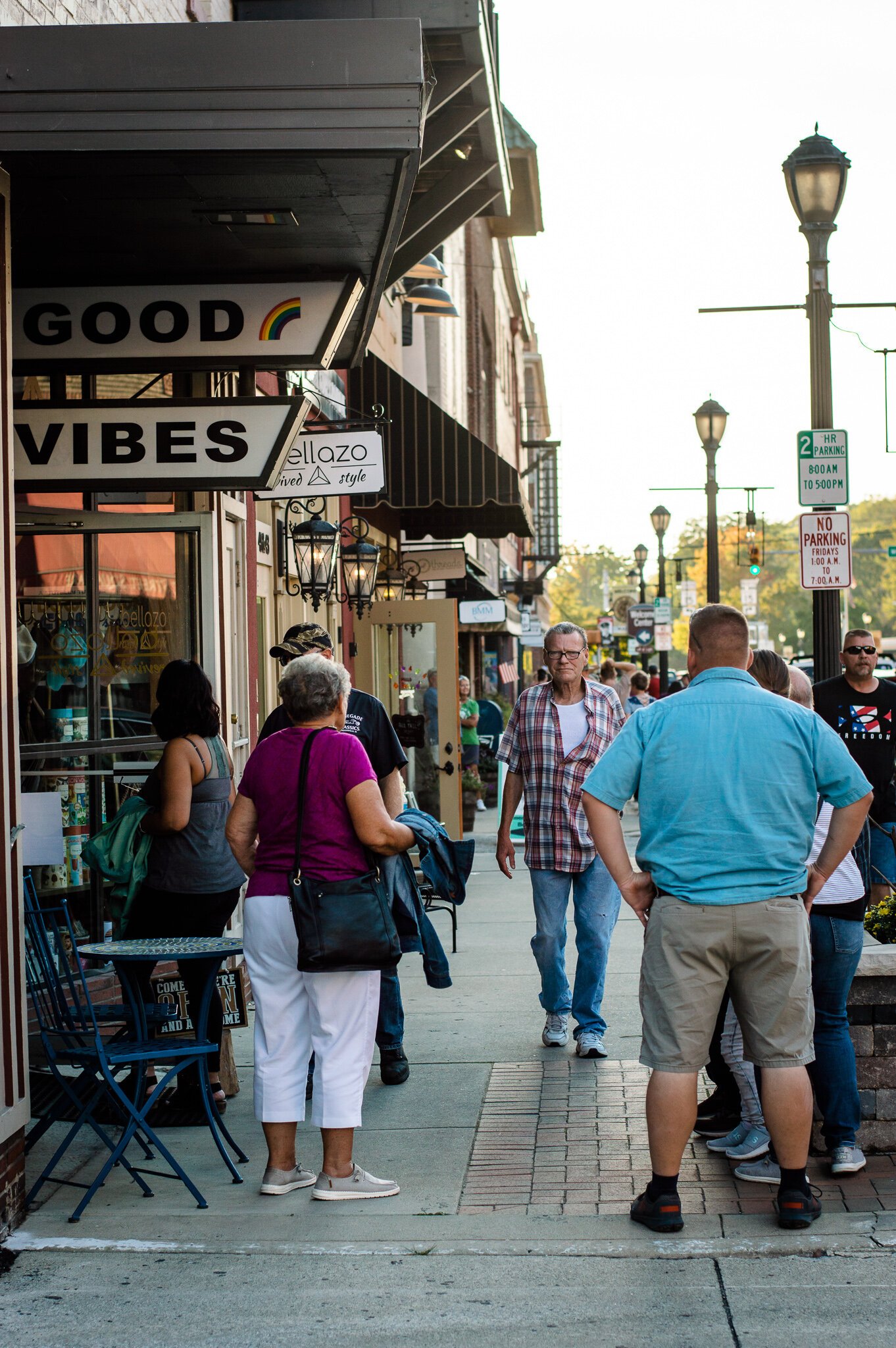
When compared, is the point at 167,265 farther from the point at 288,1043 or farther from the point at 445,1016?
the point at 445,1016

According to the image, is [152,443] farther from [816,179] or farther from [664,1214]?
[816,179]

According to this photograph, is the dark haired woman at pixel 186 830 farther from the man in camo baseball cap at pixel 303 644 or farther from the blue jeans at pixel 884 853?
the blue jeans at pixel 884 853

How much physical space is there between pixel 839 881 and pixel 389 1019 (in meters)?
2.43

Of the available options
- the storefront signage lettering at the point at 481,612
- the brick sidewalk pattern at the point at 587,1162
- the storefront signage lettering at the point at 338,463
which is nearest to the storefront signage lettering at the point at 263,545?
the storefront signage lettering at the point at 338,463

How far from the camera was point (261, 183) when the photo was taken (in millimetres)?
5648

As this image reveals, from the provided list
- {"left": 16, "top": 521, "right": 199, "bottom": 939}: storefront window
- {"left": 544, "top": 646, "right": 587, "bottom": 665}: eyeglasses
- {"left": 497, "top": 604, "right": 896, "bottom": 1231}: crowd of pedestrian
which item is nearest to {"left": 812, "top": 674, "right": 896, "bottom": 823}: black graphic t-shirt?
{"left": 544, "top": 646, "right": 587, "bottom": 665}: eyeglasses

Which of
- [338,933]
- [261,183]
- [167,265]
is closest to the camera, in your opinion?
[338,933]

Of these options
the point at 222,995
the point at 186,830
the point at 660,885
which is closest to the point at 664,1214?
the point at 660,885

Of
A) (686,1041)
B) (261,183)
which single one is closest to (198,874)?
(686,1041)

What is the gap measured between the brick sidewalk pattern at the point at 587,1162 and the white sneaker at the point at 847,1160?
4cm

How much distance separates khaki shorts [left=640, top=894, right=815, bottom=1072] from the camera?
466 cm

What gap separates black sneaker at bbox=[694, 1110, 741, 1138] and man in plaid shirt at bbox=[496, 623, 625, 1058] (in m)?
1.13

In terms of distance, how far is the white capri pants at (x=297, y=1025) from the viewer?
5.14 metres

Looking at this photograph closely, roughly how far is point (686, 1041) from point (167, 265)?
13.8 feet
